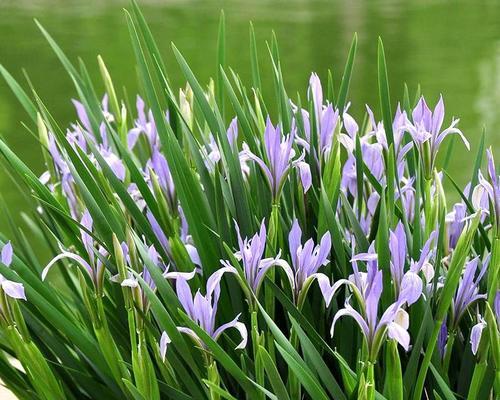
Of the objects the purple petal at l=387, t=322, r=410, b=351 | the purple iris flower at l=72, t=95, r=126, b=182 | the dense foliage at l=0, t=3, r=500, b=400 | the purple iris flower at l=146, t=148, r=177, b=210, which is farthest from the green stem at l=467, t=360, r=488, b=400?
the purple iris flower at l=72, t=95, r=126, b=182

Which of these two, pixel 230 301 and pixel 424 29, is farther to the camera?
pixel 424 29

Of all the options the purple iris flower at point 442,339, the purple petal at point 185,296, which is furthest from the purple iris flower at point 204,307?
the purple iris flower at point 442,339

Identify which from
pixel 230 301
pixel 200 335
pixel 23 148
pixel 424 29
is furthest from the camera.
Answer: pixel 424 29

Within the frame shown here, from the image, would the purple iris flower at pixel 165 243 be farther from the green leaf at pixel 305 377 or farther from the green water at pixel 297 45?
the green water at pixel 297 45

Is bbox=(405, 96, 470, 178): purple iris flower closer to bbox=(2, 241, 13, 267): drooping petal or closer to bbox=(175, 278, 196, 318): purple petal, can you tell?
bbox=(175, 278, 196, 318): purple petal

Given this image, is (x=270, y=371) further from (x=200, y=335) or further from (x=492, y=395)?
(x=492, y=395)

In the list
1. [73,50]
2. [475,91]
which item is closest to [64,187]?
[475,91]
